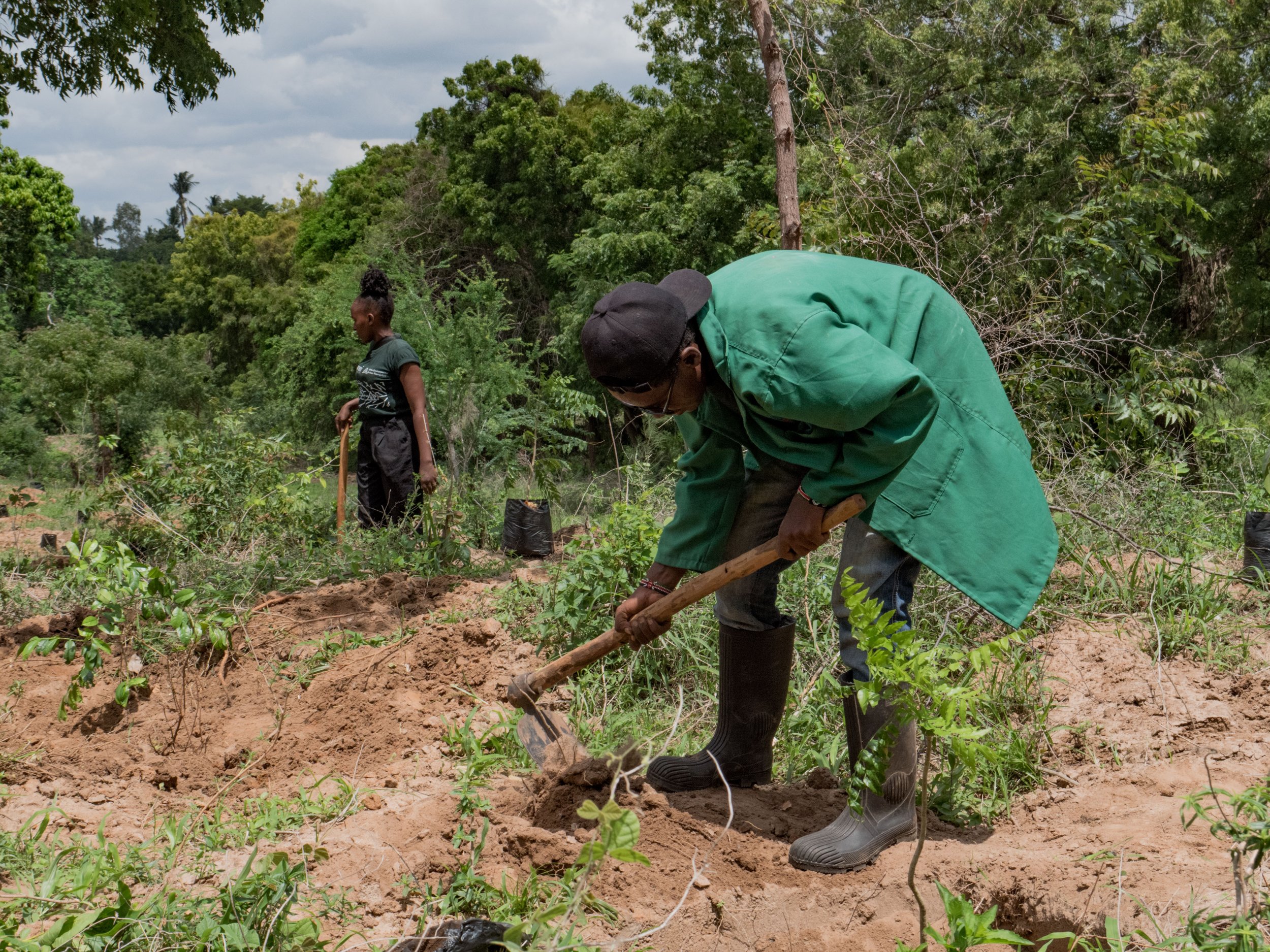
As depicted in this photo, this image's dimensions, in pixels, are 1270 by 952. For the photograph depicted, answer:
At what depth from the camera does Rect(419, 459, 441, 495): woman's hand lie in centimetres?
498

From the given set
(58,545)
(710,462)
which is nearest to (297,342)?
(58,545)

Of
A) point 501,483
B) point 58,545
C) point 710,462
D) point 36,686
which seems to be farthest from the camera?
point 501,483

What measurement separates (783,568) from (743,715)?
46cm

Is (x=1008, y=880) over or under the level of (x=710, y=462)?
under

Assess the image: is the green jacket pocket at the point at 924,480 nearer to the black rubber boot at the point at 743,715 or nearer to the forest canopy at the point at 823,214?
the black rubber boot at the point at 743,715

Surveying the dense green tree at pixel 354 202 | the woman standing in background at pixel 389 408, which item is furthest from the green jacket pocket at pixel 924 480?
the dense green tree at pixel 354 202

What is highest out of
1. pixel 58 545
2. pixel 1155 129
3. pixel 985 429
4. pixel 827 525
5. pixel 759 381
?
pixel 1155 129

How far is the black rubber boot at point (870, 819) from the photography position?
245 cm

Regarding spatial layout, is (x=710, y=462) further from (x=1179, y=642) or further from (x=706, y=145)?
(x=706, y=145)

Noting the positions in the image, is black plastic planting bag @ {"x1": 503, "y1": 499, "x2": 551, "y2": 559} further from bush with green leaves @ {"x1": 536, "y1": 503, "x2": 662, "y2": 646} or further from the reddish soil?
bush with green leaves @ {"x1": 536, "y1": 503, "x2": 662, "y2": 646}

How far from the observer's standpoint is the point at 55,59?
19.8 feet

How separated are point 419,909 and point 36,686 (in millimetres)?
2326

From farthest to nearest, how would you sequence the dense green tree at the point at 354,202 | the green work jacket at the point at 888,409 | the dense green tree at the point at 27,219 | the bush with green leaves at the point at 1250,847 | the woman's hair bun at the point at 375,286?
the dense green tree at the point at 27,219, the dense green tree at the point at 354,202, the woman's hair bun at the point at 375,286, the green work jacket at the point at 888,409, the bush with green leaves at the point at 1250,847

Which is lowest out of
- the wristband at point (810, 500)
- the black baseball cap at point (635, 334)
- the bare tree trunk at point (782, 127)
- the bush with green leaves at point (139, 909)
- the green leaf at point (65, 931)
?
the bush with green leaves at point (139, 909)
